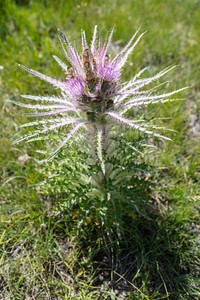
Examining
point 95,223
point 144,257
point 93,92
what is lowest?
point 144,257

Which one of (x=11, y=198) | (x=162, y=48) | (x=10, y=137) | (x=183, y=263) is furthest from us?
(x=162, y=48)

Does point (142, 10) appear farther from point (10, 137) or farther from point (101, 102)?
point (101, 102)

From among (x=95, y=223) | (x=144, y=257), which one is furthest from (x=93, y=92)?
(x=144, y=257)

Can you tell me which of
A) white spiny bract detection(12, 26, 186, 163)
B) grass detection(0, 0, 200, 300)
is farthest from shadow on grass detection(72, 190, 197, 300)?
white spiny bract detection(12, 26, 186, 163)

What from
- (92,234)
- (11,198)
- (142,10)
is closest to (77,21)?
(142,10)

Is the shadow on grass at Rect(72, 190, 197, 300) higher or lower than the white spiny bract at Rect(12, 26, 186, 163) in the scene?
lower

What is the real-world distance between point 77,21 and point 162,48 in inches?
36.9

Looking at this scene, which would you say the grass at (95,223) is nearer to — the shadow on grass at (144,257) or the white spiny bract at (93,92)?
the shadow on grass at (144,257)

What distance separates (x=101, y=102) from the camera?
187cm

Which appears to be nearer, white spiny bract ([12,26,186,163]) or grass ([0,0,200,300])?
white spiny bract ([12,26,186,163])

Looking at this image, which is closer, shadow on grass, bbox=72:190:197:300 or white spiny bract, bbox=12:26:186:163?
white spiny bract, bbox=12:26:186:163

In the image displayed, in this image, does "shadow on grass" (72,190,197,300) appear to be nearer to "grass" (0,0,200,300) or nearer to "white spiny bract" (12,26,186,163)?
"grass" (0,0,200,300)

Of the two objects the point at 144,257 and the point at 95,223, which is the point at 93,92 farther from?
the point at 144,257

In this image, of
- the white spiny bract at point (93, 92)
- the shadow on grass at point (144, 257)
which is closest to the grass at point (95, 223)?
the shadow on grass at point (144, 257)
